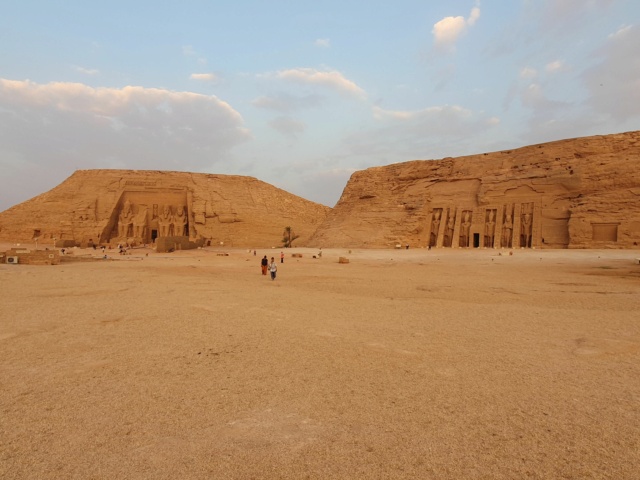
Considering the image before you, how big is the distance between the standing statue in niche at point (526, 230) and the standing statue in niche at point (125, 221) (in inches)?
1366

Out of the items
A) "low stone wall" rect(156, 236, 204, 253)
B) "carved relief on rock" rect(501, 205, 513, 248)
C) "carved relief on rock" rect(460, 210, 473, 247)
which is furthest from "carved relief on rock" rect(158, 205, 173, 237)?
"carved relief on rock" rect(501, 205, 513, 248)

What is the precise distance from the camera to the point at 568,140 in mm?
26234

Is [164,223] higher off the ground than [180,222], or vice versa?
[180,222]

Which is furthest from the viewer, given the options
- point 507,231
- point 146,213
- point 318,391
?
point 146,213

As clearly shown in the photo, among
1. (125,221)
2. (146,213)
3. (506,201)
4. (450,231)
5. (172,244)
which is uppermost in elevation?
(506,201)

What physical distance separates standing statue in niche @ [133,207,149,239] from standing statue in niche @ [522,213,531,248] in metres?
33.4

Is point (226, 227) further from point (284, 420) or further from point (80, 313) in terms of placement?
point (284, 420)

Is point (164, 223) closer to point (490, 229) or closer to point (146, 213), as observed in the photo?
point (146, 213)

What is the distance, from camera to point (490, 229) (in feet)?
89.5

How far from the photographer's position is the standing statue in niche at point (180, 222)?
39.9 meters

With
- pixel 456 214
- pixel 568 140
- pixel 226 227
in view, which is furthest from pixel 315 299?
pixel 226 227

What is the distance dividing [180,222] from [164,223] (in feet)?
4.98

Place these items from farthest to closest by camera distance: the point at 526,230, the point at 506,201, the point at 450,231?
the point at 450,231
the point at 506,201
the point at 526,230

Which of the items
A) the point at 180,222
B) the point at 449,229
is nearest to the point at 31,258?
the point at 180,222
